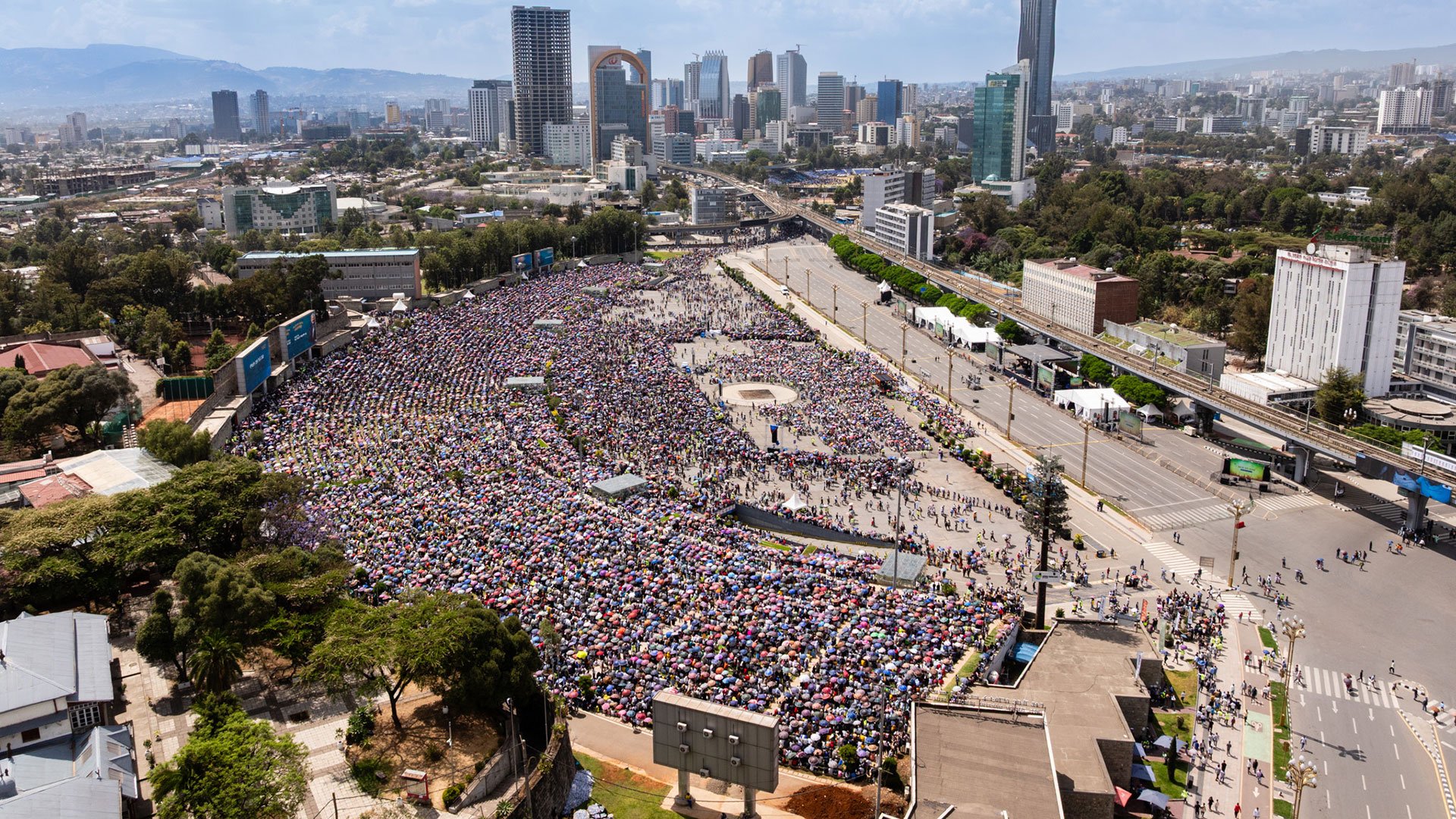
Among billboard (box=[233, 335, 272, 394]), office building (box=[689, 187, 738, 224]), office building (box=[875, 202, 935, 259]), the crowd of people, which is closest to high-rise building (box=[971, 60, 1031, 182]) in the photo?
office building (box=[689, 187, 738, 224])

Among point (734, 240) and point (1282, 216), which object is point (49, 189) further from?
point (1282, 216)

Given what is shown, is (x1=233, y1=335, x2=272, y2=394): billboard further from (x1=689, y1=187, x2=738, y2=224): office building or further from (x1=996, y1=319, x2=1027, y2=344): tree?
(x1=689, y1=187, x2=738, y2=224): office building

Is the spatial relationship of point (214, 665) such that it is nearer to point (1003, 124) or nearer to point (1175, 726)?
point (1175, 726)

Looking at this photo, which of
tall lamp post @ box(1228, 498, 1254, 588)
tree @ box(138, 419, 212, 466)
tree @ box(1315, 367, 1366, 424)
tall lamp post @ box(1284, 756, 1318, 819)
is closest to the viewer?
tall lamp post @ box(1284, 756, 1318, 819)

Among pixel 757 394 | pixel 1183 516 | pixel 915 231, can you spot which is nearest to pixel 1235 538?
pixel 1183 516

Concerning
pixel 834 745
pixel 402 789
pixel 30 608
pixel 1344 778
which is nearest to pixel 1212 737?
pixel 1344 778
